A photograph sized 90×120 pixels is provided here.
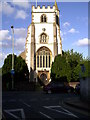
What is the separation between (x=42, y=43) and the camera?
5272cm

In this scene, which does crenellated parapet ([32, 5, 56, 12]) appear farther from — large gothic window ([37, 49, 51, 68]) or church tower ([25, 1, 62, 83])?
large gothic window ([37, 49, 51, 68])

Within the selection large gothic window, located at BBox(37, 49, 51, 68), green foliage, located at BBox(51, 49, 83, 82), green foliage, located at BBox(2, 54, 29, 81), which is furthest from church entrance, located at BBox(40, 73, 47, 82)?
green foliage, located at BBox(2, 54, 29, 81)

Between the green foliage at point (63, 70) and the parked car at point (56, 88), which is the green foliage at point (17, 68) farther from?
the parked car at point (56, 88)

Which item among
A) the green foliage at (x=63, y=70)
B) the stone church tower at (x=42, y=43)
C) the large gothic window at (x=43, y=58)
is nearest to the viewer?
the green foliage at (x=63, y=70)

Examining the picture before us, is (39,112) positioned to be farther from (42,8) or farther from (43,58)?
(42,8)

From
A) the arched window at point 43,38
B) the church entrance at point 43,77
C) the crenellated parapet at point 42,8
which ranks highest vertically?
the crenellated parapet at point 42,8

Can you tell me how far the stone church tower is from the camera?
51031mm

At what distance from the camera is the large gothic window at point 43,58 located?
168ft

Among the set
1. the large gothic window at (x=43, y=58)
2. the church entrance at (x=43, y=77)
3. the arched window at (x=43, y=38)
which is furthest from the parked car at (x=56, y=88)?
the arched window at (x=43, y=38)

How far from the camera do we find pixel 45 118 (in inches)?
359

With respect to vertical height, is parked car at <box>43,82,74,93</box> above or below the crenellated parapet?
below

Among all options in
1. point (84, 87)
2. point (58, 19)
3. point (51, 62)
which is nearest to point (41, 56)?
point (51, 62)

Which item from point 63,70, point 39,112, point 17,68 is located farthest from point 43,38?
point 39,112

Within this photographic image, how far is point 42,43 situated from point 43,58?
4039 mm
